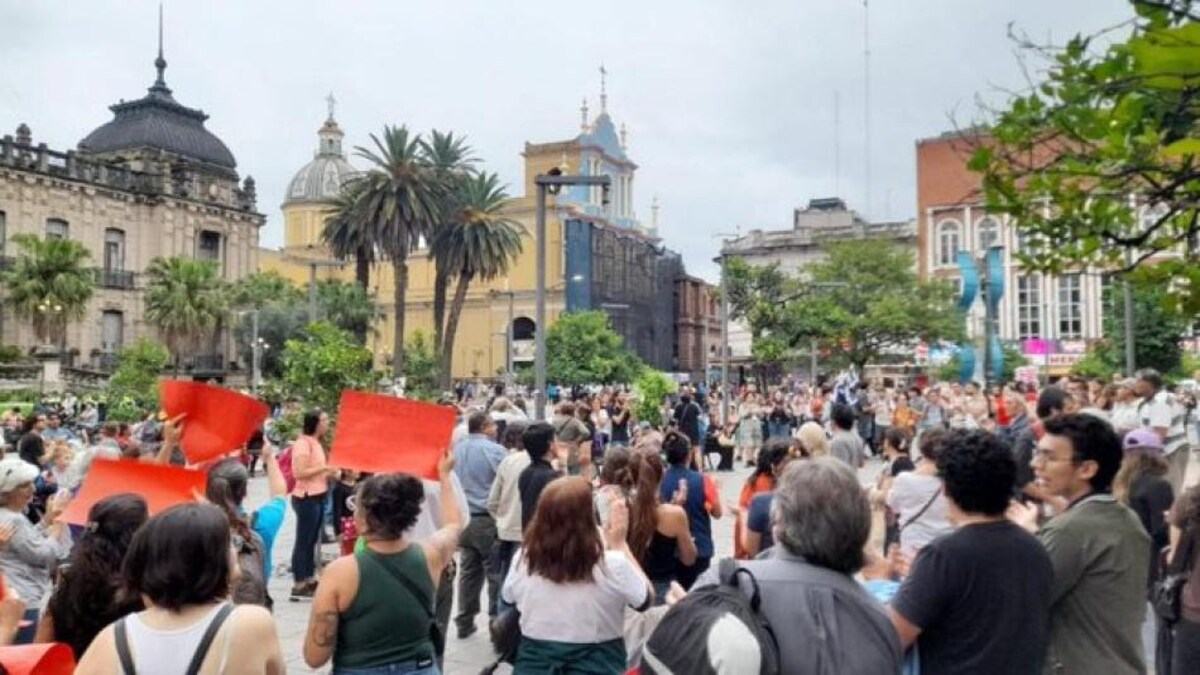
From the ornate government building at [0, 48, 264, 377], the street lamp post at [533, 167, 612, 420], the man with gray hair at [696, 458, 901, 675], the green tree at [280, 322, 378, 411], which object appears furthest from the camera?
the ornate government building at [0, 48, 264, 377]

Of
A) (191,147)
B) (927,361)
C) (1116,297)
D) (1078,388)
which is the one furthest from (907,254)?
(191,147)

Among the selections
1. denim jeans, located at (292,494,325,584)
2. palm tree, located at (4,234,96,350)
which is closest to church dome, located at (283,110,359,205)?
palm tree, located at (4,234,96,350)

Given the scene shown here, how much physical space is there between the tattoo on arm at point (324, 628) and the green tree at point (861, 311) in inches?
1720

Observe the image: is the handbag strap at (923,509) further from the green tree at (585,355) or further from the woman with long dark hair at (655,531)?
the green tree at (585,355)

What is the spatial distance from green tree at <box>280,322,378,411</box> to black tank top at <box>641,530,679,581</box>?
27.2ft

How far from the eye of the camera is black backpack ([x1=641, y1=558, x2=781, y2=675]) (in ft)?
8.02

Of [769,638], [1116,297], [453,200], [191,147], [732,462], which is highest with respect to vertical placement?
[191,147]

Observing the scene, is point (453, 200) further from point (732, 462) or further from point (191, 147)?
point (191, 147)

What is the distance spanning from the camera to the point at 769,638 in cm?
253

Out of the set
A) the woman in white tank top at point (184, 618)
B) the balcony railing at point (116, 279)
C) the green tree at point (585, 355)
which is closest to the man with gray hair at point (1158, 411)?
the woman in white tank top at point (184, 618)

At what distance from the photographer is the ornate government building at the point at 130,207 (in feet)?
172

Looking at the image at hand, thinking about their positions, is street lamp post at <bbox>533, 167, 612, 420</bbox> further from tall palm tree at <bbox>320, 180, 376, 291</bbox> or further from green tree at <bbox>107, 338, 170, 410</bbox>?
tall palm tree at <bbox>320, 180, 376, 291</bbox>

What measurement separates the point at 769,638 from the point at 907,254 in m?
53.8

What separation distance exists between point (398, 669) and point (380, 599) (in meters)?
0.32
